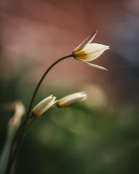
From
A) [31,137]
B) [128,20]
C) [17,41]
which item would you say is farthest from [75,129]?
[128,20]

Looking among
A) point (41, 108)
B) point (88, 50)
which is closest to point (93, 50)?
point (88, 50)

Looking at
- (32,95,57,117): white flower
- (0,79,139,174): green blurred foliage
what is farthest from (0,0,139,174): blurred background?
(32,95,57,117): white flower

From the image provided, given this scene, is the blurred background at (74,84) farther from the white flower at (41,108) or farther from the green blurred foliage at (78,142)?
the white flower at (41,108)

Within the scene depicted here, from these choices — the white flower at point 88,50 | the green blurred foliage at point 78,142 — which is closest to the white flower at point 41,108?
the white flower at point 88,50

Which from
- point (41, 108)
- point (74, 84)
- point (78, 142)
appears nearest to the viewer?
point (41, 108)

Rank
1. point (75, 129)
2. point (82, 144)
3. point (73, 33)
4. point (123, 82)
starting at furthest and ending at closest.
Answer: point (73, 33) < point (123, 82) < point (75, 129) < point (82, 144)

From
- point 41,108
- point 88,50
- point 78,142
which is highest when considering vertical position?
point 88,50

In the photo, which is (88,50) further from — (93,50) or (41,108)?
(41,108)

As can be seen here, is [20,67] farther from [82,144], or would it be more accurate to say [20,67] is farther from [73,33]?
[73,33]
